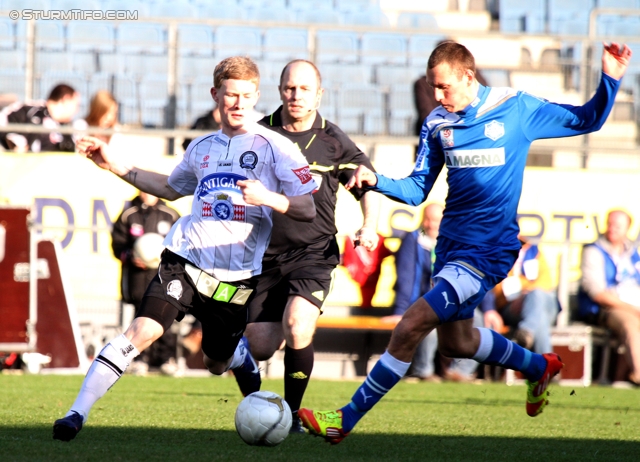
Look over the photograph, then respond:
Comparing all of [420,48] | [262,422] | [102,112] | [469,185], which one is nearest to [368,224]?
[469,185]

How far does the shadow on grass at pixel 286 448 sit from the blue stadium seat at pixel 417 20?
36.0 ft

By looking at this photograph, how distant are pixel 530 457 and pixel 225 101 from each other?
2533 millimetres

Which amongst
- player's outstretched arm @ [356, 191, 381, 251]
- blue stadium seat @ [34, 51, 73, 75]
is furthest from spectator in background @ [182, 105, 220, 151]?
player's outstretched arm @ [356, 191, 381, 251]

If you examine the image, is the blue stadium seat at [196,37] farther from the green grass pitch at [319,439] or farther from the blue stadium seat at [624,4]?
the blue stadium seat at [624,4]

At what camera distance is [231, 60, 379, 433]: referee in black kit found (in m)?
6.27

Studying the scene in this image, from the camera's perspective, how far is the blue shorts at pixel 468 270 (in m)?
5.53

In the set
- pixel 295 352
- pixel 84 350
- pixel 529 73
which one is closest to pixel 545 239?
pixel 529 73

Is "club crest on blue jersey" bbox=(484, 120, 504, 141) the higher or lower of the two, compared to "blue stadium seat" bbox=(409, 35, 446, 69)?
lower

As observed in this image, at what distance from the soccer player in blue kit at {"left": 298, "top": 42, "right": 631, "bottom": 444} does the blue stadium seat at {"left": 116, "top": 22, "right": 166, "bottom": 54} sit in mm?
7757

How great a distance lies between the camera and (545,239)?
11.8 meters

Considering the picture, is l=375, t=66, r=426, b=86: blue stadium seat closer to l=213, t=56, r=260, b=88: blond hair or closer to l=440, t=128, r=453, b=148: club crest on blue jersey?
l=440, t=128, r=453, b=148: club crest on blue jersey

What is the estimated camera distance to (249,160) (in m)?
5.54

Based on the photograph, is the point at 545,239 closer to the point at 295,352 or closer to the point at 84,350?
the point at 84,350

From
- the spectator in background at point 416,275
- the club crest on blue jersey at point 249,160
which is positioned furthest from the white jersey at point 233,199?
the spectator in background at point 416,275
